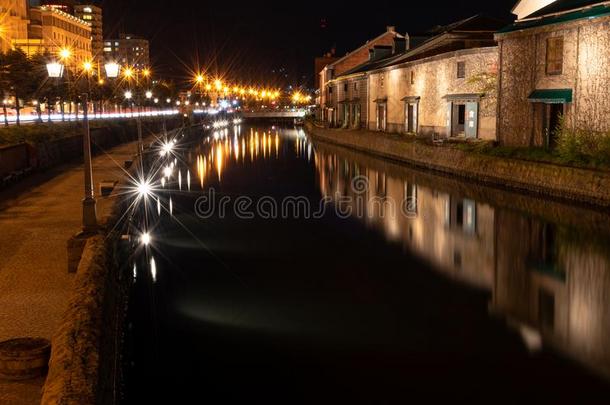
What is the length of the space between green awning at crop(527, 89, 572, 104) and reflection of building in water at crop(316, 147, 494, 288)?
6.08m

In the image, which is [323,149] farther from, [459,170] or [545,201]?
[545,201]

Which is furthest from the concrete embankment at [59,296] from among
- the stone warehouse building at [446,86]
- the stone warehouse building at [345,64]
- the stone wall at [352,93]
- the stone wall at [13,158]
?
the stone warehouse building at [345,64]

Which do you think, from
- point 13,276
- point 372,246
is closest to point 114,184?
point 372,246

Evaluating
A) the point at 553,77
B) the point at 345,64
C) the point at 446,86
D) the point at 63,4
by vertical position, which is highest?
the point at 63,4

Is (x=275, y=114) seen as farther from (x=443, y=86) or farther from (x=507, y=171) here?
(x=507, y=171)

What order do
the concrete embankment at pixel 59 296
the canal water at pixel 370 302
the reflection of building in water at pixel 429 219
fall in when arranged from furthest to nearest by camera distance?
the reflection of building in water at pixel 429 219
the canal water at pixel 370 302
the concrete embankment at pixel 59 296

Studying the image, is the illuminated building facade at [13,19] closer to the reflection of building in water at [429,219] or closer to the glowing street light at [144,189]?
the glowing street light at [144,189]

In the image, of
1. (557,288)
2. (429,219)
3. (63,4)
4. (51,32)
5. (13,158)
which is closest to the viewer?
(557,288)

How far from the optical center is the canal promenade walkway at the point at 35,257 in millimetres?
9102

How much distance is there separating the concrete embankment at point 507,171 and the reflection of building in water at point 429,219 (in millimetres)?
2557

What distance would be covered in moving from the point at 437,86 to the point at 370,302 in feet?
103

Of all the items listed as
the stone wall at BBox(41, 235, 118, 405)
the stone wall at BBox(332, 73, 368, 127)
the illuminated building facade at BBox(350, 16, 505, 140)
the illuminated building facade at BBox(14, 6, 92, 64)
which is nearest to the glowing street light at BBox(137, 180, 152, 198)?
the illuminated building facade at BBox(350, 16, 505, 140)

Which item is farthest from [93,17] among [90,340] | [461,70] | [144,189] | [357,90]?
[90,340]

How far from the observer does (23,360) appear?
24.7 feet
